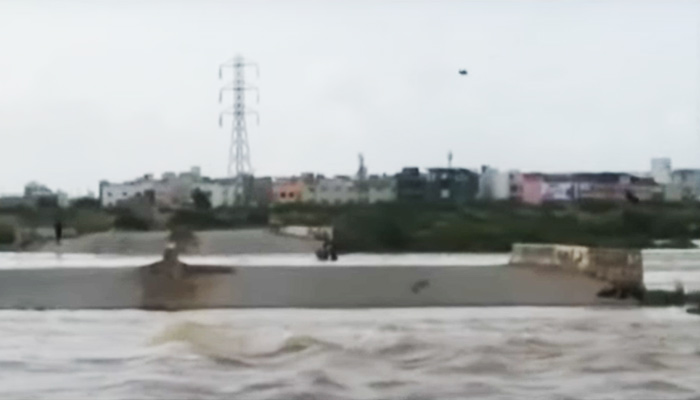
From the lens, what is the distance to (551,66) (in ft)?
8.86

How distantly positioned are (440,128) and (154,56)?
2.34ft

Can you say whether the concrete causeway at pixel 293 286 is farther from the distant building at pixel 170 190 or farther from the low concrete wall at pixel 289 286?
the distant building at pixel 170 190

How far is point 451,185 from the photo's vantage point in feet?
8.75

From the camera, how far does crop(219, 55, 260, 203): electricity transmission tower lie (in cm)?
260

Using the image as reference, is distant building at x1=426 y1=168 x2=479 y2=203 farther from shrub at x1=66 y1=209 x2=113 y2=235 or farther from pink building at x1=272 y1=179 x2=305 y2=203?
shrub at x1=66 y1=209 x2=113 y2=235

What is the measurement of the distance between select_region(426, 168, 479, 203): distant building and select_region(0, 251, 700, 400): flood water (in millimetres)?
149

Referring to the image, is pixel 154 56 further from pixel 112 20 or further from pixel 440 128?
pixel 440 128

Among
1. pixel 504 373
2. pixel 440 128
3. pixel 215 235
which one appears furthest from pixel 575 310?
pixel 215 235

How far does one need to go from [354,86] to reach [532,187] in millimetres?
503

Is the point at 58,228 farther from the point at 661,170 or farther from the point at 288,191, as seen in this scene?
the point at 661,170

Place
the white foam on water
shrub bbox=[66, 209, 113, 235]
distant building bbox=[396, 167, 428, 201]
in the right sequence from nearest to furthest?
1. the white foam on water
2. shrub bbox=[66, 209, 113, 235]
3. distant building bbox=[396, 167, 428, 201]

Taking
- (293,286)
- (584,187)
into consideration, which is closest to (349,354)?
(293,286)

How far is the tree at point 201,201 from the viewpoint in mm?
2574

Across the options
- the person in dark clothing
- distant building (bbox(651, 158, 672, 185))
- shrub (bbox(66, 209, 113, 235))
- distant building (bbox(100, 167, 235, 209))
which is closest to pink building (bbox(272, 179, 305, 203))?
distant building (bbox(100, 167, 235, 209))
